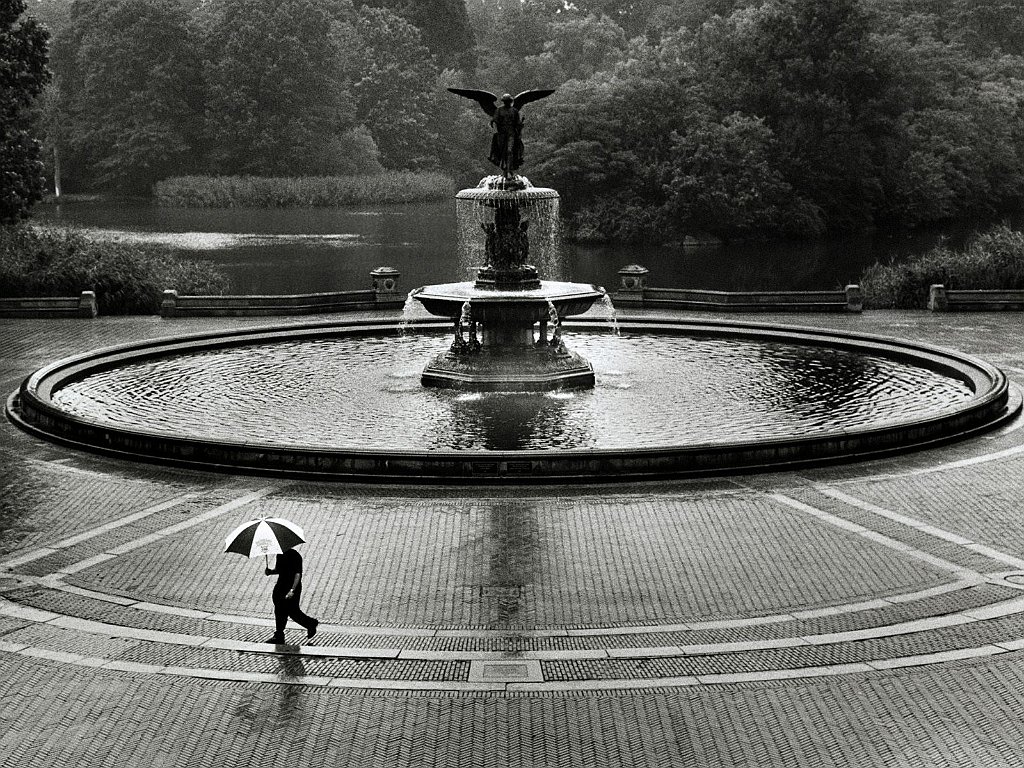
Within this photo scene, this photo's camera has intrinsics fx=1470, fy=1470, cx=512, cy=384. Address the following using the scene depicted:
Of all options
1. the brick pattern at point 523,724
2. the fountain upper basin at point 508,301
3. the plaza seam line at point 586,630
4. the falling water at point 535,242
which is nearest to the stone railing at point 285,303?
the fountain upper basin at point 508,301

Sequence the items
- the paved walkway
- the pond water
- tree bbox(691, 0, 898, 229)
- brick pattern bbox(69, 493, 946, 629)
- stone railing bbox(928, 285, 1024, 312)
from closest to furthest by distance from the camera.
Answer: the paved walkway → brick pattern bbox(69, 493, 946, 629) → stone railing bbox(928, 285, 1024, 312) → the pond water → tree bbox(691, 0, 898, 229)

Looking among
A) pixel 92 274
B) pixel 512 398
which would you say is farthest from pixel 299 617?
pixel 92 274

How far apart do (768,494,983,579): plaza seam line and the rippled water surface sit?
3.65 meters

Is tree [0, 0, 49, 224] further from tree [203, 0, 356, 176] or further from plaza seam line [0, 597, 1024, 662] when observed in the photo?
tree [203, 0, 356, 176]

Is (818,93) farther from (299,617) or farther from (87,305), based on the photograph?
(299,617)

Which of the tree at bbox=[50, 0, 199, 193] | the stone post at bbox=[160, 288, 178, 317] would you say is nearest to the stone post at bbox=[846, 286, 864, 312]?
the stone post at bbox=[160, 288, 178, 317]

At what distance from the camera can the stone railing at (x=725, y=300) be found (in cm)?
4588

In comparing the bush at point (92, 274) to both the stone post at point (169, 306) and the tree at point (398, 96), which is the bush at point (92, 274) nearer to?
the stone post at point (169, 306)

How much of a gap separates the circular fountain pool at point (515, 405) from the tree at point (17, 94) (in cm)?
1954

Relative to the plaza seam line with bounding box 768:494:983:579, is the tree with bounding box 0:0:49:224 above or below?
above

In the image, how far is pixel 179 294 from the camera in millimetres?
48531

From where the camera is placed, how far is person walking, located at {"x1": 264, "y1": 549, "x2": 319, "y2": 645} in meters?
16.7

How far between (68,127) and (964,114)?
207ft

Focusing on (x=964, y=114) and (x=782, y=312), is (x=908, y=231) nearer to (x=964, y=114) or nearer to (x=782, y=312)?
(x=964, y=114)
